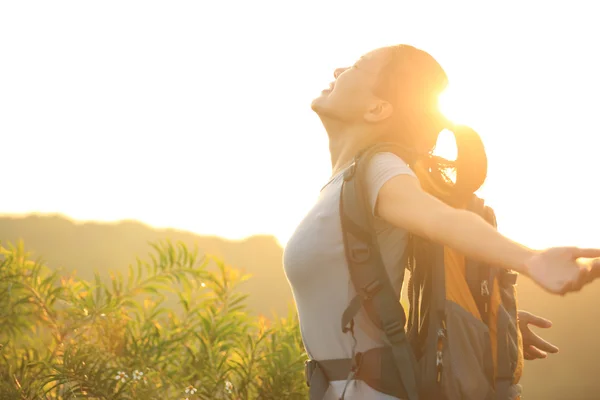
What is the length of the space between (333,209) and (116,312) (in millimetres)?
2480

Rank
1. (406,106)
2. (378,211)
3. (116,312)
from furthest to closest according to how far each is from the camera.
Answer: (116,312), (406,106), (378,211)

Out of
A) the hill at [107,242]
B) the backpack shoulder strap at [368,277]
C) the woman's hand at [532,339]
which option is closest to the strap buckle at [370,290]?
the backpack shoulder strap at [368,277]

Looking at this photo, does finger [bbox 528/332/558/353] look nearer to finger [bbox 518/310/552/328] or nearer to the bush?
finger [bbox 518/310/552/328]

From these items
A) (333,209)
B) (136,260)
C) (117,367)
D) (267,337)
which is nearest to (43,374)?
(117,367)

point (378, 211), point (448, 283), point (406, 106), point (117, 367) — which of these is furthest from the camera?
point (117, 367)

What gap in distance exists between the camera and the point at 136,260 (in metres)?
4.43

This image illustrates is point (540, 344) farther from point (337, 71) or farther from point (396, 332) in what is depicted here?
point (337, 71)

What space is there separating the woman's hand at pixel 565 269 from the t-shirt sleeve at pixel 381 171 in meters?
0.50

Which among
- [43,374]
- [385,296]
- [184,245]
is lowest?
[43,374]

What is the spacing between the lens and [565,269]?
145 centimetres

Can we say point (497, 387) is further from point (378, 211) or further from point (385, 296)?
point (378, 211)

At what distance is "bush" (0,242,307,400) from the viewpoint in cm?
393

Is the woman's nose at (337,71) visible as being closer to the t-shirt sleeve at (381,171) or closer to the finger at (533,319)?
the t-shirt sleeve at (381,171)

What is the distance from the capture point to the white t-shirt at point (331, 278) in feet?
6.63
